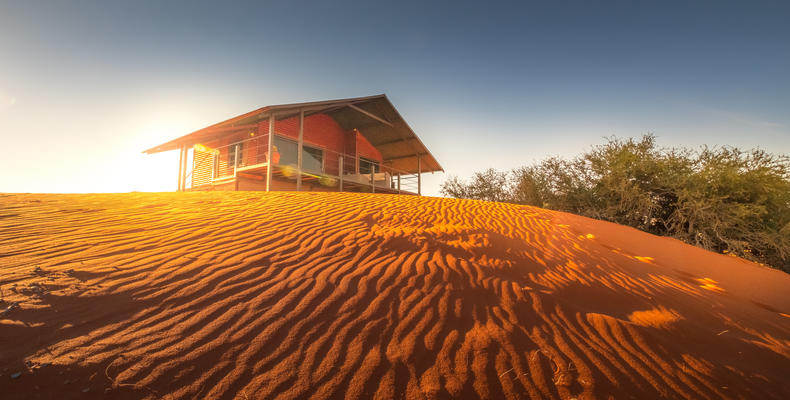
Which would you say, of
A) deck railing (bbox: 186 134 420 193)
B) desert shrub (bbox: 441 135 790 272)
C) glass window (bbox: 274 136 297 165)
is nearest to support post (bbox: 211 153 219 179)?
deck railing (bbox: 186 134 420 193)

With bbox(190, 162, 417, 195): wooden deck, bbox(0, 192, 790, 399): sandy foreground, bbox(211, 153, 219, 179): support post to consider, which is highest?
bbox(211, 153, 219, 179): support post

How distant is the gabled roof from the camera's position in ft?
42.5

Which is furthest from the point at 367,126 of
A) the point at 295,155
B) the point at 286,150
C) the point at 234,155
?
the point at 234,155

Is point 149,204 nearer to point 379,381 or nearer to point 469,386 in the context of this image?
point 379,381

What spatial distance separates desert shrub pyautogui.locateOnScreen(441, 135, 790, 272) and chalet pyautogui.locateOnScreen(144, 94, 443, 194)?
29.0ft

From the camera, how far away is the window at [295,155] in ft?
49.1

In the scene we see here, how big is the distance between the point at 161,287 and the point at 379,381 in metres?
2.25

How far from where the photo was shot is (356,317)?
9.21ft

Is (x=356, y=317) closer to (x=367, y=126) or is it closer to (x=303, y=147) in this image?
(x=303, y=147)

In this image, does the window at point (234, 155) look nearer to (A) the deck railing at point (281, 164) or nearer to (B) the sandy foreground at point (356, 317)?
(A) the deck railing at point (281, 164)

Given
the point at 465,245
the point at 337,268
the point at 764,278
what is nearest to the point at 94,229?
Result: the point at 337,268

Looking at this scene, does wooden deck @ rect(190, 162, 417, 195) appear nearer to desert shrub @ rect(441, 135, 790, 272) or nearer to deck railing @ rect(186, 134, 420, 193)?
deck railing @ rect(186, 134, 420, 193)

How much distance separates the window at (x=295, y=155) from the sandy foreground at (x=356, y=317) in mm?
9998

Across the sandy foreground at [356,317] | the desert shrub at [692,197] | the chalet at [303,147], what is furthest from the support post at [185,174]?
the desert shrub at [692,197]
